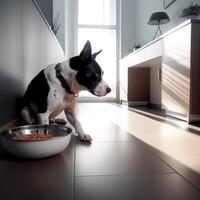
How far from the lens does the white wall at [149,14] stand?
3594 mm

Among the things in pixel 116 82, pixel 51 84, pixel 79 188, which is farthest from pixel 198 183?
pixel 116 82

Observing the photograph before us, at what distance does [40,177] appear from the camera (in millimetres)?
869

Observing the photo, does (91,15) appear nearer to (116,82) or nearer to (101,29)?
(101,29)

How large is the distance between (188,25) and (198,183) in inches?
71.9

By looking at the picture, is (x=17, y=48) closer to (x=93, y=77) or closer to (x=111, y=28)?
Result: (x=93, y=77)

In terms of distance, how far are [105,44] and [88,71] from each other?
5252mm

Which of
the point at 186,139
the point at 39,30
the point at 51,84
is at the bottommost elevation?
the point at 186,139

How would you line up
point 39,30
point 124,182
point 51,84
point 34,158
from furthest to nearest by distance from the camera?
point 39,30 → point 51,84 → point 34,158 → point 124,182

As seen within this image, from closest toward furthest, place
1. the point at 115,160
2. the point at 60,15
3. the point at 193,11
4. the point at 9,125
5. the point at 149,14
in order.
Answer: the point at 115,160
the point at 9,125
the point at 193,11
the point at 149,14
the point at 60,15

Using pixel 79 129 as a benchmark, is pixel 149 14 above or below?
above

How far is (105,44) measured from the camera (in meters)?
6.57

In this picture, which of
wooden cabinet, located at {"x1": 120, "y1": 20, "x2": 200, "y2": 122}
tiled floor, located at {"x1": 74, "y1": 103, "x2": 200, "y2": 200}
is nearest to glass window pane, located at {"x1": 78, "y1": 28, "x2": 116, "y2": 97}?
wooden cabinet, located at {"x1": 120, "y1": 20, "x2": 200, "y2": 122}

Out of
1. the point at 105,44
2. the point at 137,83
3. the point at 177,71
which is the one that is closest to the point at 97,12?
the point at 105,44

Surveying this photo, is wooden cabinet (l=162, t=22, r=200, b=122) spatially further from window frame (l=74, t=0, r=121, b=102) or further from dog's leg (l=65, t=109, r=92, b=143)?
window frame (l=74, t=0, r=121, b=102)
